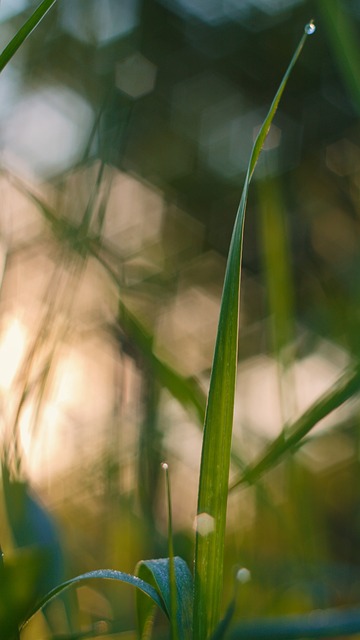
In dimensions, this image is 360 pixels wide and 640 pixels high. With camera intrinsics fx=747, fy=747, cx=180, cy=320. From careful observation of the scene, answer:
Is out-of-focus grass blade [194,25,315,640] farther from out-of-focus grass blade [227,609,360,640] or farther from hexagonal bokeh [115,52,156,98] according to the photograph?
hexagonal bokeh [115,52,156,98]

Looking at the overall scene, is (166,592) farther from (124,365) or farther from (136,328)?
(124,365)

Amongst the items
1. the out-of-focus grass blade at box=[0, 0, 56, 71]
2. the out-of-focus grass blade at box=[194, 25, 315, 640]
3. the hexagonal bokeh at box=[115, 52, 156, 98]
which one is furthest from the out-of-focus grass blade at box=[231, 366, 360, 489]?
the hexagonal bokeh at box=[115, 52, 156, 98]

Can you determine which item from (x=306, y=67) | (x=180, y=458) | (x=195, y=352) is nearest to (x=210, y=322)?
(x=195, y=352)

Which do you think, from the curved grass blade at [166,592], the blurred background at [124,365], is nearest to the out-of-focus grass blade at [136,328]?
the blurred background at [124,365]

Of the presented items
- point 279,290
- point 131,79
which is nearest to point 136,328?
point 279,290

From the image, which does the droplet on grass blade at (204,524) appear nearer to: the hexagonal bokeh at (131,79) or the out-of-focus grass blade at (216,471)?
the out-of-focus grass blade at (216,471)

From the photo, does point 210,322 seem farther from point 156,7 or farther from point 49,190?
point 156,7

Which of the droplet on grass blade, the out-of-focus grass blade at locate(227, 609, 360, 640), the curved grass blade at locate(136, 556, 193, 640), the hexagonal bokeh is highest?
the hexagonal bokeh

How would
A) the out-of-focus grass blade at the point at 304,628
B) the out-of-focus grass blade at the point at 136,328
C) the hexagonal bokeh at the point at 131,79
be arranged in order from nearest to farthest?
the out-of-focus grass blade at the point at 304,628 → the out-of-focus grass blade at the point at 136,328 → the hexagonal bokeh at the point at 131,79
